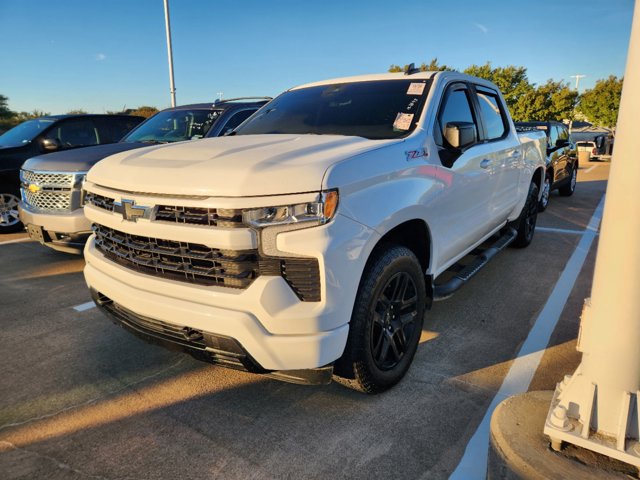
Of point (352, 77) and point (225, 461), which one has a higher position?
point (352, 77)

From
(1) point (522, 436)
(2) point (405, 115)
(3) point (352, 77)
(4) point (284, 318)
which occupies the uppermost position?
(3) point (352, 77)

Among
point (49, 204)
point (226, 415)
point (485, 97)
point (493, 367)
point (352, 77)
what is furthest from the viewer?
point (49, 204)

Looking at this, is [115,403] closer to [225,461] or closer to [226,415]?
[226,415]

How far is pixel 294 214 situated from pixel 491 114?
3.27 metres

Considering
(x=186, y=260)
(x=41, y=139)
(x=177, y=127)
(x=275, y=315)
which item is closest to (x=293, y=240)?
(x=275, y=315)

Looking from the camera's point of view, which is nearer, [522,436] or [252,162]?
[522,436]

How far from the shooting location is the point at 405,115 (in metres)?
3.18

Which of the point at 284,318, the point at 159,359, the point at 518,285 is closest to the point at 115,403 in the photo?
the point at 159,359

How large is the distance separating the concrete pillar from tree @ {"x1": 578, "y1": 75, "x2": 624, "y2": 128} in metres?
41.8

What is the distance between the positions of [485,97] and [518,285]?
1924 millimetres

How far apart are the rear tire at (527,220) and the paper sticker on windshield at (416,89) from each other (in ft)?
9.21

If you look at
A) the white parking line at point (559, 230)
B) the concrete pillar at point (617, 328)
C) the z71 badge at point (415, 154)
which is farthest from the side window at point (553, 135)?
the concrete pillar at point (617, 328)

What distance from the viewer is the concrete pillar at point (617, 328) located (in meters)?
1.60

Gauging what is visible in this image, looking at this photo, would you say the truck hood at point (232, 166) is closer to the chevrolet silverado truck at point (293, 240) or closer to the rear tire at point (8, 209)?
the chevrolet silverado truck at point (293, 240)
